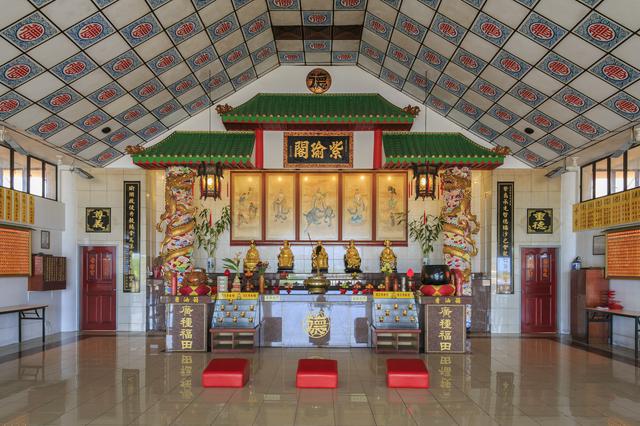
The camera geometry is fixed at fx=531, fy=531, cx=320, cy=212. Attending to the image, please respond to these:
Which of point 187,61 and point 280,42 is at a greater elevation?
point 280,42

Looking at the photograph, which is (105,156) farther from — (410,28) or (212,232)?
(410,28)

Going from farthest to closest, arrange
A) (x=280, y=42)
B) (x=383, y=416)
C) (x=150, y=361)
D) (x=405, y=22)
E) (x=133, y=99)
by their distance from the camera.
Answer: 1. (x=280, y=42)
2. (x=133, y=99)
3. (x=405, y=22)
4. (x=150, y=361)
5. (x=383, y=416)

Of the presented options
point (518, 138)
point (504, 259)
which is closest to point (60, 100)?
point (518, 138)

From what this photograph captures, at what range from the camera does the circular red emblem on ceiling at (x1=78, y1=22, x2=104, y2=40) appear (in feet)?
22.4

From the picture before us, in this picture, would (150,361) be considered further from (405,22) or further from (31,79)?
(405,22)

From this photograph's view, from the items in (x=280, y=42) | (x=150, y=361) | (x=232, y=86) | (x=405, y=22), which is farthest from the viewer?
(x=232, y=86)

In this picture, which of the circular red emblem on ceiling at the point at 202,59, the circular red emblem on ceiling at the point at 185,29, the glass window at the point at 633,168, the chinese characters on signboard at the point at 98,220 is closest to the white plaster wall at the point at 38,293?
the chinese characters on signboard at the point at 98,220

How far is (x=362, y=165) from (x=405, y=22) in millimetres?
2943

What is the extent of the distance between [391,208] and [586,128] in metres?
4.26

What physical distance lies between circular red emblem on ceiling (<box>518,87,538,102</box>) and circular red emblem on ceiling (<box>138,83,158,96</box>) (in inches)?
240

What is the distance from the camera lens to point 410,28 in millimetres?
8570

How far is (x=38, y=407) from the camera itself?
546 centimetres

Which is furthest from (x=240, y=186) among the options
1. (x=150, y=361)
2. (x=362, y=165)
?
(x=150, y=361)

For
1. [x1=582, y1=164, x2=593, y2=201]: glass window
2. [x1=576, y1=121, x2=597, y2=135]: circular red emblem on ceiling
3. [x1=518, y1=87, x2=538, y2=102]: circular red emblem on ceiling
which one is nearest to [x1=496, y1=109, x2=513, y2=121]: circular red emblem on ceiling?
[x1=518, y1=87, x2=538, y2=102]: circular red emblem on ceiling
